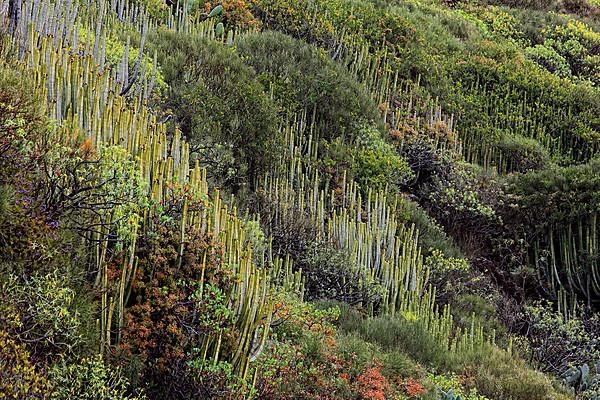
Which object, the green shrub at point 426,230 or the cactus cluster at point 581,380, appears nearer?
the cactus cluster at point 581,380

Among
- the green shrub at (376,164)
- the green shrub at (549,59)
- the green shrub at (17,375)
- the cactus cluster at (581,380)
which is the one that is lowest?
the cactus cluster at (581,380)

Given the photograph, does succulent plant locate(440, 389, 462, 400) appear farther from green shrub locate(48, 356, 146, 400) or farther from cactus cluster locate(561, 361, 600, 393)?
green shrub locate(48, 356, 146, 400)

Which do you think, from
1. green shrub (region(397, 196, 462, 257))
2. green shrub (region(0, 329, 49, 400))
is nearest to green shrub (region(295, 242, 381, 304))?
green shrub (region(397, 196, 462, 257))

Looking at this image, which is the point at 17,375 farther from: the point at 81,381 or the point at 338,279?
the point at 338,279

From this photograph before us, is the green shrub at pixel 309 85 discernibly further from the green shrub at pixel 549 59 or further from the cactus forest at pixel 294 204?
the green shrub at pixel 549 59

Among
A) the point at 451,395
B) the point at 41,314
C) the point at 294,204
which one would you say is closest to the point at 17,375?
the point at 41,314

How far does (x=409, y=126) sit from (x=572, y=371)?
748 centimetres

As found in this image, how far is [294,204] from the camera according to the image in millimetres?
11961

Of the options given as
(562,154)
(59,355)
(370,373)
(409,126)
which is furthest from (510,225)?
(59,355)

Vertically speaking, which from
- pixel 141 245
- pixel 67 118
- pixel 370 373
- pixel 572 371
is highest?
pixel 67 118

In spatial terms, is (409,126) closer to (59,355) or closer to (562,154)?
(562,154)

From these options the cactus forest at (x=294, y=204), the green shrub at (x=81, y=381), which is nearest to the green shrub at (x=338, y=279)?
the cactus forest at (x=294, y=204)

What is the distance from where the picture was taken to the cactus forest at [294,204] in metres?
5.45

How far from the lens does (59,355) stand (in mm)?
4676
